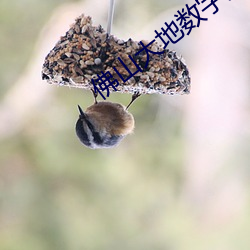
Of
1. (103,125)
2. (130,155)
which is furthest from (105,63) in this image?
(130,155)

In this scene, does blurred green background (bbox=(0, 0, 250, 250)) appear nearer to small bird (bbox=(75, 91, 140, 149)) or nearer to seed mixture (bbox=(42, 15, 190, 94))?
small bird (bbox=(75, 91, 140, 149))

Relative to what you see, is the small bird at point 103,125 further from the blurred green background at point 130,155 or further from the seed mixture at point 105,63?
the blurred green background at point 130,155

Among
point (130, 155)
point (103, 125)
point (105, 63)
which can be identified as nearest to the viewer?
point (105, 63)

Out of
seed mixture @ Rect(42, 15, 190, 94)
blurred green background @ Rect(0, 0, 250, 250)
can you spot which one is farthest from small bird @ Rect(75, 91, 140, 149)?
blurred green background @ Rect(0, 0, 250, 250)

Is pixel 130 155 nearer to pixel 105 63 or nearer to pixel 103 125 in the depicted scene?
pixel 103 125

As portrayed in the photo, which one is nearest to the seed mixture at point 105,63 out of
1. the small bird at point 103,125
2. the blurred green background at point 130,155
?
the small bird at point 103,125

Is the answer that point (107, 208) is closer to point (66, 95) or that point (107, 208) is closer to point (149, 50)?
point (66, 95)
